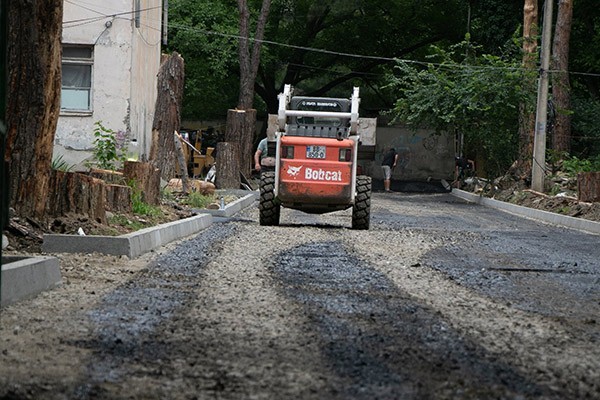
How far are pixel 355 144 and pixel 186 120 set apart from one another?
42014mm

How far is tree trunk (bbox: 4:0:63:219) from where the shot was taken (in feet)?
41.9

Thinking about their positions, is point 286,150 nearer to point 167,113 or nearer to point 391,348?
point 167,113

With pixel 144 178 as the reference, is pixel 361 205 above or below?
below

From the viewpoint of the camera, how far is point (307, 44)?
55562 millimetres

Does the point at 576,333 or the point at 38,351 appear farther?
the point at 576,333

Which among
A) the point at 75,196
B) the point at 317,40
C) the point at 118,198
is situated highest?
the point at 317,40

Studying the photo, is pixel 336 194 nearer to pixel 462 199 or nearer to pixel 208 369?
pixel 208 369

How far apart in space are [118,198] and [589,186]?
1527 centimetres

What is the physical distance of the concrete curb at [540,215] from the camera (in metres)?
24.8

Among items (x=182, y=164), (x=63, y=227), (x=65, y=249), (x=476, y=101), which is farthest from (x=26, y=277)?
(x=476, y=101)

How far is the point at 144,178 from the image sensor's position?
63.9ft

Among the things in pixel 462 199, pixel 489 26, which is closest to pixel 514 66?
pixel 462 199

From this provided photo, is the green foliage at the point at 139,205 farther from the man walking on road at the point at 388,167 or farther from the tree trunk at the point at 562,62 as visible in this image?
the man walking on road at the point at 388,167

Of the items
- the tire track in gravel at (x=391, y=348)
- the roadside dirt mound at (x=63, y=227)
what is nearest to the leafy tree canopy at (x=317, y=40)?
the roadside dirt mound at (x=63, y=227)
